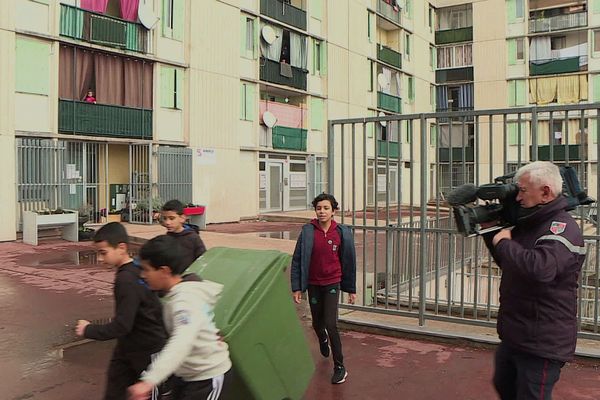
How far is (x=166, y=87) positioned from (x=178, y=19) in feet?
7.73

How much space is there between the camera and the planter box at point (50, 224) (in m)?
14.0

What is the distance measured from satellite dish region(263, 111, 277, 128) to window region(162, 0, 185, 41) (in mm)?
4905

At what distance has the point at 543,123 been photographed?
7145 millimetres

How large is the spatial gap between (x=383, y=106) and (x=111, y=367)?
29585 mm

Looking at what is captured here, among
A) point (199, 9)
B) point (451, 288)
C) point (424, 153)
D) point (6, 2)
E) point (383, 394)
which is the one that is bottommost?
point (383, 394)

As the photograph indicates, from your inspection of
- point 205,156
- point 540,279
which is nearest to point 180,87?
point 205,156

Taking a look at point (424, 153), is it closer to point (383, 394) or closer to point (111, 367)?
point (383, 394)

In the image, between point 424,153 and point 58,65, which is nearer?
point 424,153

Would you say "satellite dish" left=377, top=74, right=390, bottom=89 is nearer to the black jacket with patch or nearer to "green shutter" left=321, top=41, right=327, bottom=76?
"green shutter" left=321, top=41, right=327, bottom=76

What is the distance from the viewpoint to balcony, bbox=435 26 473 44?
121 ft

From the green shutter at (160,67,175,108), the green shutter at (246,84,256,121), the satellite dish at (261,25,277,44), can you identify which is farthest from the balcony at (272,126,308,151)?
the green shutter at (160,67,175,108)

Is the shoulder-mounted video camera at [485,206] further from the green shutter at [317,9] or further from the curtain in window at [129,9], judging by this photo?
the green shutter at [317,9]

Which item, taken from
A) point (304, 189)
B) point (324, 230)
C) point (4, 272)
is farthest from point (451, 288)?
point (304, 189)

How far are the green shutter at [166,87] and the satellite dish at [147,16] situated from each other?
4.69ft
